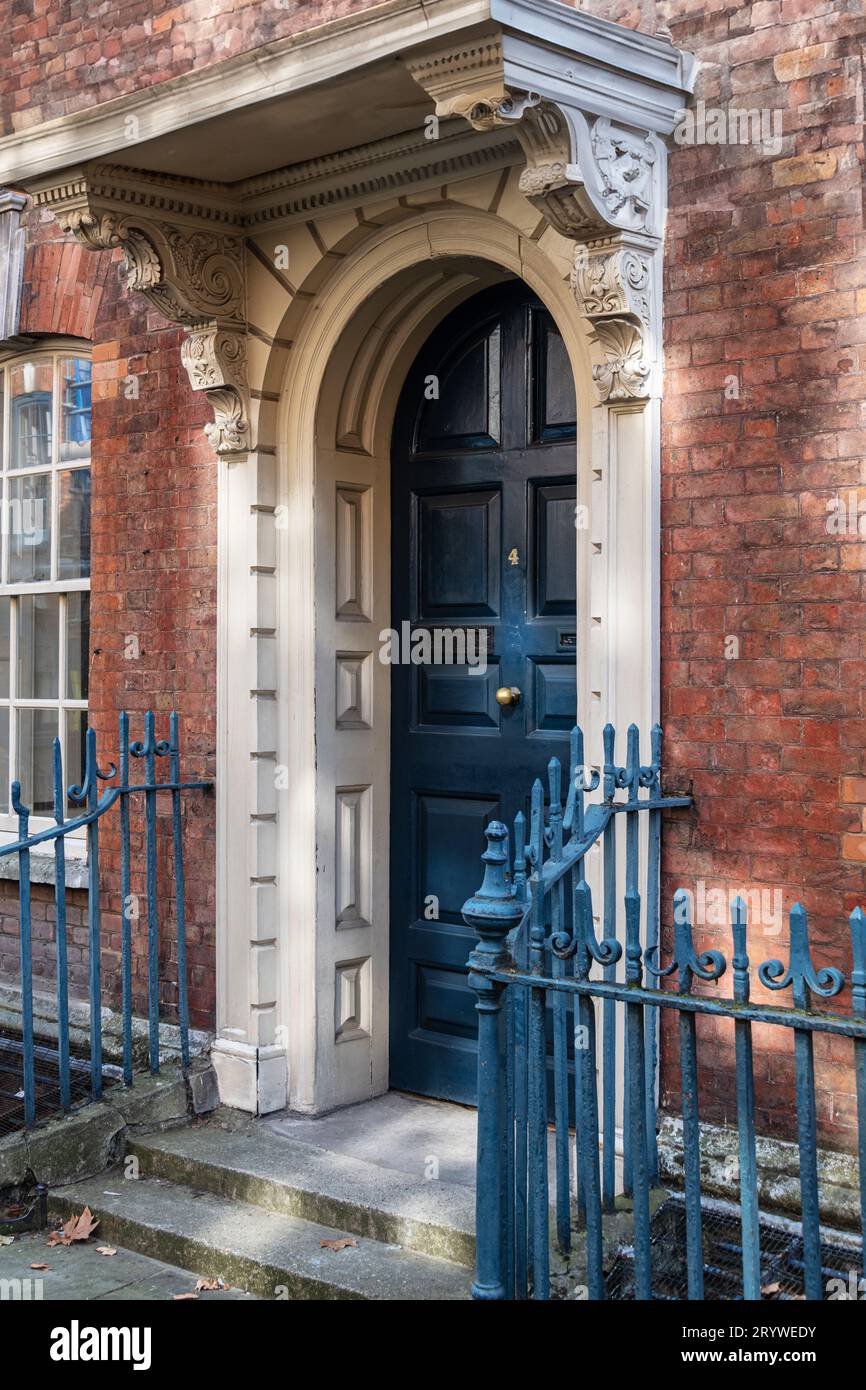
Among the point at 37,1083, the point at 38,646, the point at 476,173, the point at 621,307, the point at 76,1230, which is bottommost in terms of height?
the point at 76,1230

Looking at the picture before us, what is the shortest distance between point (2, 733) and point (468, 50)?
4454mm

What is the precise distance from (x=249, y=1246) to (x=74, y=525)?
3564 millimetres

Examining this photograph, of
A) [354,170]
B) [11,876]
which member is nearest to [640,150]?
[354,170]

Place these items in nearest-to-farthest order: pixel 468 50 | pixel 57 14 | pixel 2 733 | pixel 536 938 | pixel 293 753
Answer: pixel 536 938
pixel 468 50
pixel 293 753
pixel 57 14
pixel 2 733

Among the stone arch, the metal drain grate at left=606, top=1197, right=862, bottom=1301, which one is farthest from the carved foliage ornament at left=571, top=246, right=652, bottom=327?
the metal drain grate at left=606, top=1197, right=862, bottom=1301

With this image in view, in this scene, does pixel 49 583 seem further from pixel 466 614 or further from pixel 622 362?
pixel 622 362

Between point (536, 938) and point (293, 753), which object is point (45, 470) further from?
point (536, 938)

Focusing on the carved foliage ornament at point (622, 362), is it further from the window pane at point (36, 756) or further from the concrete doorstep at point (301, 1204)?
the window pane at point (36, 756)

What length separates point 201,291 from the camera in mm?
5395

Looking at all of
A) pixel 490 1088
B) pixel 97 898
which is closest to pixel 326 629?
pixel 97 898

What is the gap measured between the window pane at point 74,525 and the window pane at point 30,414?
23 centimetres

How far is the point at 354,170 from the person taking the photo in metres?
5.07

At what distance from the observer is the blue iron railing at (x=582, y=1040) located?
2809 mm

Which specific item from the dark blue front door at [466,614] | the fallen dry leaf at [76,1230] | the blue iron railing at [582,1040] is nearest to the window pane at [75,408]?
the dark blue front door at [466,614]
